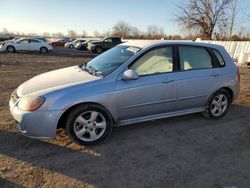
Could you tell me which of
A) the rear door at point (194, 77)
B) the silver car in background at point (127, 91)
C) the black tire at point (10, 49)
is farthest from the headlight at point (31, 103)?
the black tire at point (10, 49)

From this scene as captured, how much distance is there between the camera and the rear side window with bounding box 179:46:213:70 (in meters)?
4.80

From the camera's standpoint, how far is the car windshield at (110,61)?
4.37 metres

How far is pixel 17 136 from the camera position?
4281mm

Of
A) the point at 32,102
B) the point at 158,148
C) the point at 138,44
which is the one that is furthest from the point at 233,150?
the point at 32,102

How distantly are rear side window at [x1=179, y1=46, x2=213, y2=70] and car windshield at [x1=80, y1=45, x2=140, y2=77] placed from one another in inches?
34.9

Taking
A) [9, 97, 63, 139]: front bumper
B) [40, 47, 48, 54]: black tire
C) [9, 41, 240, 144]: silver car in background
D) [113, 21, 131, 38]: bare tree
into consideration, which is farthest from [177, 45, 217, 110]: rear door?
[113, 21, 131, 38]: bare tree

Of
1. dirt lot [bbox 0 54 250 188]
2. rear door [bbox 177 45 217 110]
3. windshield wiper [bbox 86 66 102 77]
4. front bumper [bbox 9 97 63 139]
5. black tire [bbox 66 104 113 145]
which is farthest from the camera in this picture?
rear door [bbox 177 45 217 110]

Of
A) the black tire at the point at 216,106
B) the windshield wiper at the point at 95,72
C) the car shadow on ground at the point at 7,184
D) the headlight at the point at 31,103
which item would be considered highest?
the windshield wiper at the point at 95,72

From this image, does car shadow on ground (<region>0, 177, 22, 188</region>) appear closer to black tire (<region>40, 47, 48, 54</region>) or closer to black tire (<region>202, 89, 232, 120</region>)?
black tire (<region>202, 89, 232, 120</region>)

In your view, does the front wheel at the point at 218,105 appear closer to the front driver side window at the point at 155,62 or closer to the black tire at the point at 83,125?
the front driver side window at the point at 155,62

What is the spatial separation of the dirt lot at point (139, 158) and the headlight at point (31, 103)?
24.9 inches

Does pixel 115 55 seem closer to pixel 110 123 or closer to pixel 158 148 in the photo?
pixel 110 123

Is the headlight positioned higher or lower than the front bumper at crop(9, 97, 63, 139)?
higher

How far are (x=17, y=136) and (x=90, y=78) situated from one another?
154 cm
